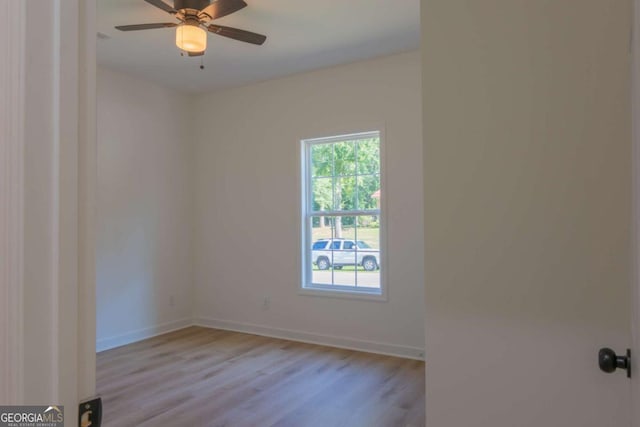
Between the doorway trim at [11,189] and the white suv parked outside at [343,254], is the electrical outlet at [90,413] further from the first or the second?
the white suv parked outside at [343,254]

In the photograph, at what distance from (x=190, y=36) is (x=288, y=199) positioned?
7.46 feet

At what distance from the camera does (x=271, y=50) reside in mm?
4012

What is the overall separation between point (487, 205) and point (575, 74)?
51 centimetres

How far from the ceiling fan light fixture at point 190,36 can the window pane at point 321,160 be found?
2.05 meters

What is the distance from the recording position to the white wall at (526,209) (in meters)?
1.31

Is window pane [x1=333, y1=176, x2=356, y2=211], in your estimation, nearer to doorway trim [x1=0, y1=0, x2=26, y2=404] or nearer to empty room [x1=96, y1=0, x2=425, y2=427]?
empty room [x1=96, y1=0, x2=425, y2=427]

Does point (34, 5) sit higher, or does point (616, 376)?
point (34, 5)

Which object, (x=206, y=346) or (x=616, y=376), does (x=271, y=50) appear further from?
(x=616, y=376)

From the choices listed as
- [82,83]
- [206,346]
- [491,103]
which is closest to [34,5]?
[82,83]

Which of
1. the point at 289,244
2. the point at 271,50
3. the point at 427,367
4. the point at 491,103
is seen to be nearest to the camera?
the point at 491,103

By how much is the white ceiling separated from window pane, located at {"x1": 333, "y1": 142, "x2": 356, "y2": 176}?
89 centimetres

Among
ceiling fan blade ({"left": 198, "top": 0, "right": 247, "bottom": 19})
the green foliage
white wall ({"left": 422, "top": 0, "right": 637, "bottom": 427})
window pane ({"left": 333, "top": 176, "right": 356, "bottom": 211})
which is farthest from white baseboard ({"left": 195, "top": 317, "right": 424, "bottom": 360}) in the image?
ceiling fan blade ({"left": 198, "top": 0, "right": 247, "bottom": 19})

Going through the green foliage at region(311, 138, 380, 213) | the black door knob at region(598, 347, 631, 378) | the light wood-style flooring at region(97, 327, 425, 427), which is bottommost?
the light wood-style flooring at region(97, 327, 425, 427)

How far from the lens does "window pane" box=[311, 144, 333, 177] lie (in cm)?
470
